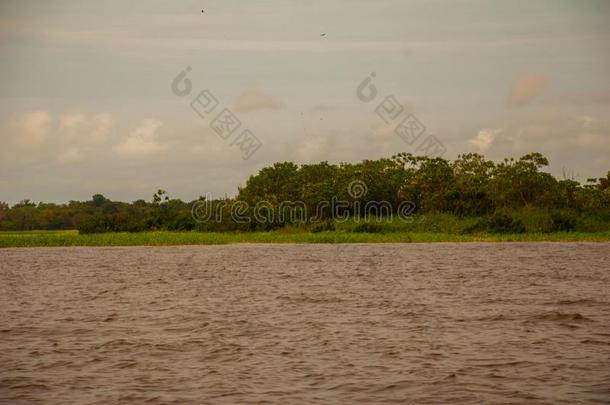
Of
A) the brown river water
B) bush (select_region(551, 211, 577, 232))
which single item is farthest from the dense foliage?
the brown river water

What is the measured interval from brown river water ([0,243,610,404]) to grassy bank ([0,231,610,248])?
82.3ft

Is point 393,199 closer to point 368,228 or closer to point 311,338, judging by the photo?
point 368,228

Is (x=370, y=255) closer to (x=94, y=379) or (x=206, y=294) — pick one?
(x=206, y=294)

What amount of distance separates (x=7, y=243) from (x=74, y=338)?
45804 millimetres

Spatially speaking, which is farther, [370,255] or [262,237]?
[262,237]

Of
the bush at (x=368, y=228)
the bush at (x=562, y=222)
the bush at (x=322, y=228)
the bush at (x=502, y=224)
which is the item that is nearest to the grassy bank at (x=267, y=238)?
the bush at (x=502, y=224)

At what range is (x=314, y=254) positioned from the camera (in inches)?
1896

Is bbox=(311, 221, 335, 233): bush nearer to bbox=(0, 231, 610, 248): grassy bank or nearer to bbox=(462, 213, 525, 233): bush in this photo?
bbox=(0, 231, 610, 248): grassy bank

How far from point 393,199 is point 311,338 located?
57.9 meters

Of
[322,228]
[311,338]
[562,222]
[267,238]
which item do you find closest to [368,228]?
[322,228]

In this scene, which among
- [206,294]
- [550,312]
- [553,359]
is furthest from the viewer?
[206,294]

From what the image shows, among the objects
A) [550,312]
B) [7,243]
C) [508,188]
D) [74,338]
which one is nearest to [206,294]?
[74,338]

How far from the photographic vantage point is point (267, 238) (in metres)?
63.8

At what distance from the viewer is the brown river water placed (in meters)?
11.9
